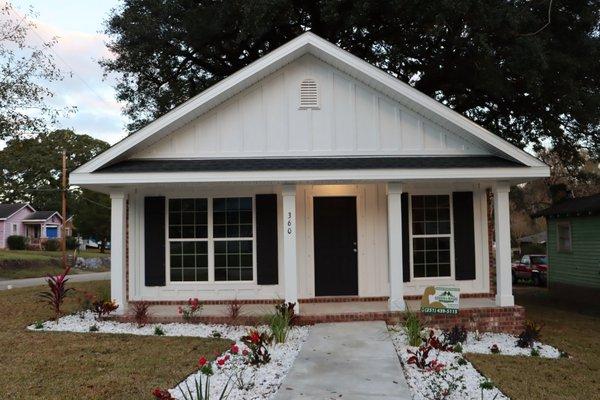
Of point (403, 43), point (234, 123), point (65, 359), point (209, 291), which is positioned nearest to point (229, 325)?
point (209, 291)

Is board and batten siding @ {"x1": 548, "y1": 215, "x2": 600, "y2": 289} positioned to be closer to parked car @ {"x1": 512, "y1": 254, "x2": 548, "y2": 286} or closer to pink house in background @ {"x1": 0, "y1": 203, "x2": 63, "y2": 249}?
parked car @ {"x1": 512, "y1": 254, "x2": 548, "y2": 286}

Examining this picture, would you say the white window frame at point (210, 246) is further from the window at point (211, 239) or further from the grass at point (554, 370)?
the grass at point (554, 370)

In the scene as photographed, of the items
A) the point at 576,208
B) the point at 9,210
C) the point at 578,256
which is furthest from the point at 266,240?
the point at 9,210

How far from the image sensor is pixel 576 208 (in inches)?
672

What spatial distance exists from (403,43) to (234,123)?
6.43m

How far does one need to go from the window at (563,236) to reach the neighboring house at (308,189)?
29.5 ft

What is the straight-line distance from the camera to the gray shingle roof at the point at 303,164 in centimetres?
942

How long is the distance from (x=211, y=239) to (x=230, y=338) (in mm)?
2719

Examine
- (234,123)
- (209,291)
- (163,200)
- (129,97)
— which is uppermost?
(129,97)

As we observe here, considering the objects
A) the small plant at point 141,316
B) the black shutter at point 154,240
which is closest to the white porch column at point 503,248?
the small plant at point 141,316

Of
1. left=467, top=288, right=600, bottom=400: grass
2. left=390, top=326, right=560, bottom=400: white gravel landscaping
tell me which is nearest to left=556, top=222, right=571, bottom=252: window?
left=467, top=288, right=600, bottom=400: grass

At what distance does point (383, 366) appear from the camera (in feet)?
21.9

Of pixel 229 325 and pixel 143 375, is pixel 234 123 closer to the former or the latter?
pixel 229 325

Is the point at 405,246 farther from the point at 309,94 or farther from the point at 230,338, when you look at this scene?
the point at 230,338
